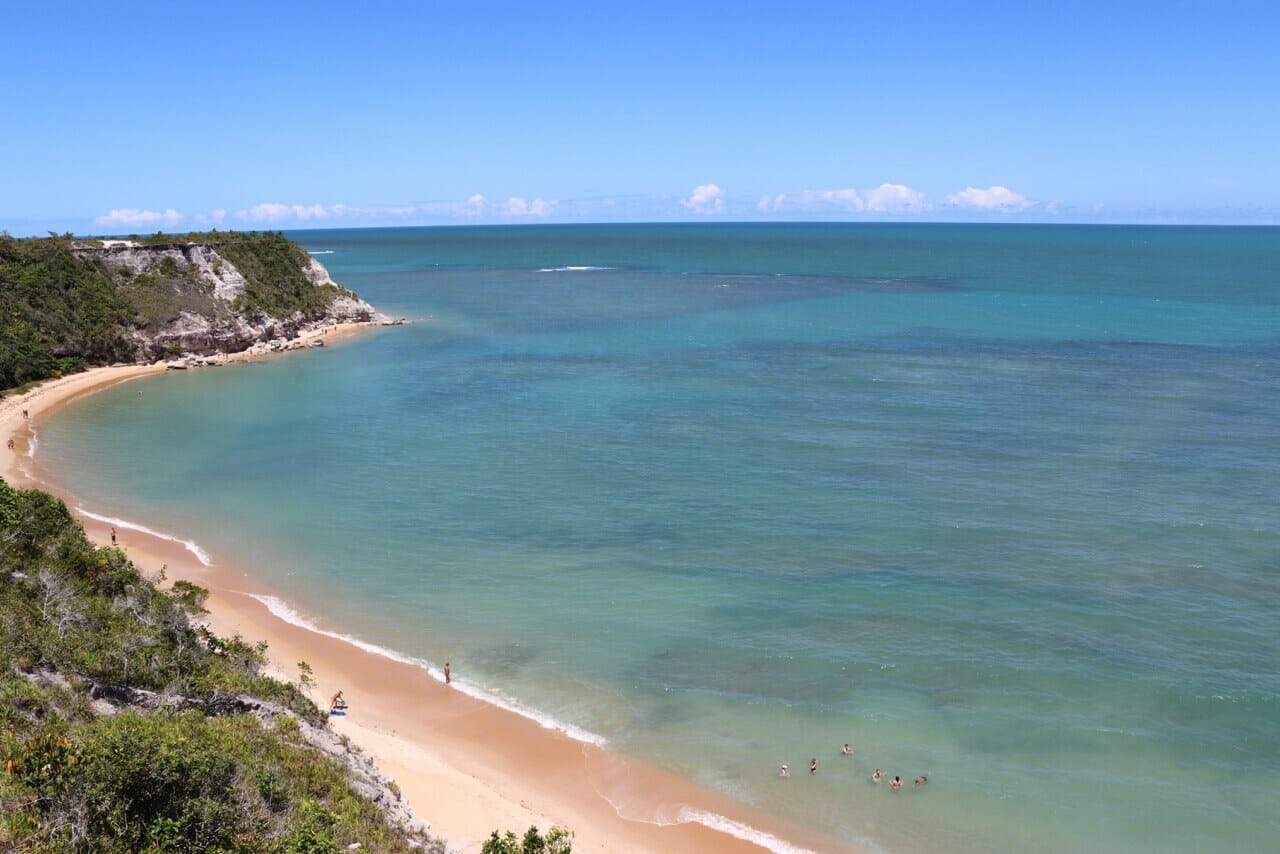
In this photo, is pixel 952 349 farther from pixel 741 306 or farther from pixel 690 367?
pixel 741 306

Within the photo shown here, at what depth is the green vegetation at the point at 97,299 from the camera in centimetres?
7812

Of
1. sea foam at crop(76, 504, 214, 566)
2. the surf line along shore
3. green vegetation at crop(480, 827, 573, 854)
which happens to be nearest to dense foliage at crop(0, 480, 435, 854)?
green vegetation at crop(480, 827, 573, 854)

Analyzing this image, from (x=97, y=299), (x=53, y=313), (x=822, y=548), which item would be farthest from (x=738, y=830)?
(x=97, y=299)

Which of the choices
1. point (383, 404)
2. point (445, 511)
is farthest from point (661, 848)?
point (383, 404)

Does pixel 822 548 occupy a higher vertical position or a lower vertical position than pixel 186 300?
lower

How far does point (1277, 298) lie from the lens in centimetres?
12631

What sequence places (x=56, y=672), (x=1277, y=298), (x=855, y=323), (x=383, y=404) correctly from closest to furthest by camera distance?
1. (x=56, y=672)
2. (x=383, y=404)
3. (x=855, y=323)
4. (x=1277, y=298)

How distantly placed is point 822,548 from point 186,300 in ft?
255

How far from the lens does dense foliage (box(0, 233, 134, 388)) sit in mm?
76125

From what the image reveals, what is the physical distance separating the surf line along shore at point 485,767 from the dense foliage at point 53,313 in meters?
51.4

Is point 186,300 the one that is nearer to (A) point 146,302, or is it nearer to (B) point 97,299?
(A) point 146,302

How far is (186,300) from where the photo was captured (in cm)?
9456

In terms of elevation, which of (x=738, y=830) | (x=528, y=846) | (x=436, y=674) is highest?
(x=528, y=846)

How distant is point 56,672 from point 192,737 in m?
4.94
